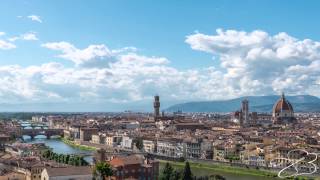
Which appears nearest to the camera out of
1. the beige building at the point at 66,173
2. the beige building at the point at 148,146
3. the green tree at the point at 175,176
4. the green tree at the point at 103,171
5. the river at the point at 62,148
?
the beige building at the point at 66,173

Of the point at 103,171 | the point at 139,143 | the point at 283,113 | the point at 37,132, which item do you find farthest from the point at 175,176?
the point at 283,113

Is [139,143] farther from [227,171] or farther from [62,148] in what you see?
[227,171]

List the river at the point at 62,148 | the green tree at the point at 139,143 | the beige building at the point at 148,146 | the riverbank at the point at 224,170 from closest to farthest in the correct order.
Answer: the riverbank at the point at 224,170, the river at the point at 62,148, the beige building at the point at 148,146, the green tree at the point at 139,143

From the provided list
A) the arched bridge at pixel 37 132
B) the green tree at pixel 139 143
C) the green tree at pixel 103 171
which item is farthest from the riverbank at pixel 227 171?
the arched bridge at pixel 37 132

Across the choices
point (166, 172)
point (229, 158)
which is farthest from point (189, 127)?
point (166, 172)

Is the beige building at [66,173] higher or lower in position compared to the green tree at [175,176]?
higher

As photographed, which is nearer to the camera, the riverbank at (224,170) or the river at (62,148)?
the riverbank at (224,170)

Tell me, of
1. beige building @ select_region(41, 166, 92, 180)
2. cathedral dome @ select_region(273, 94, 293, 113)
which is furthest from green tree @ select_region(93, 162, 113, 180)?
cathedral dome @ select_region(273, 94, 293, 113)

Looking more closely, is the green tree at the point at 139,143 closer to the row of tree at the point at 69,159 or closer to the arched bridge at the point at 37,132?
the row of tree at the point at 69,159

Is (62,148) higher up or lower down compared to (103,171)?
lower down

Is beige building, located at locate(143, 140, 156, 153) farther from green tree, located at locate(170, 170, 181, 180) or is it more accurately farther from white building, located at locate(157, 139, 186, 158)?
green tree, located at locate(170, 170, 181, 180)

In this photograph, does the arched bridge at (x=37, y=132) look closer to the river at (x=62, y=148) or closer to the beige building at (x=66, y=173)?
the river at (x=62, y=148)

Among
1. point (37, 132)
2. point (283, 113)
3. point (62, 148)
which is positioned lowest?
point (62, 148)

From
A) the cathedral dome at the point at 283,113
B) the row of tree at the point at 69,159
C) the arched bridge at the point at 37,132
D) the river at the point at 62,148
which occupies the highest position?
the cathedral dome at the point at 283,113
